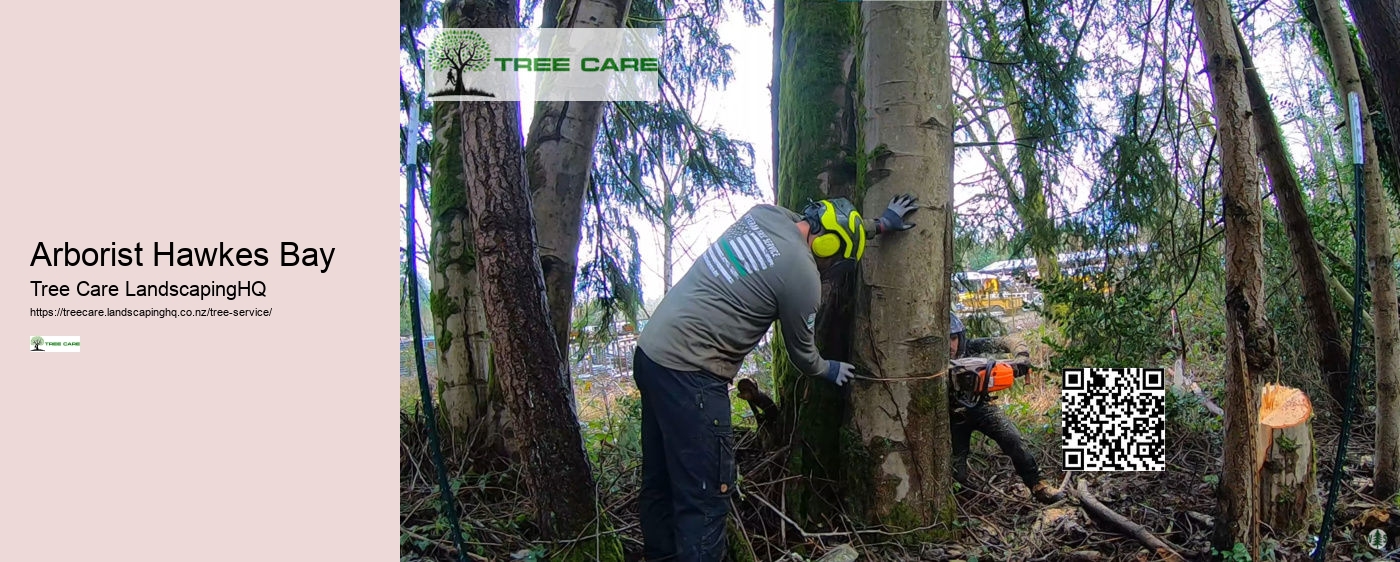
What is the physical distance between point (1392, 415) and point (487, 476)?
4626 mm

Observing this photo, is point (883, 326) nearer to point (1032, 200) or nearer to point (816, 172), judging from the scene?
point (816, 172)

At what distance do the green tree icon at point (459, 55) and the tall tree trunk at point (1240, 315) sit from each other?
9.64 ft

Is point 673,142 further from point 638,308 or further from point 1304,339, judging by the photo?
point 1304,339

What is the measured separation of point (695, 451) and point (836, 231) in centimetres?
103

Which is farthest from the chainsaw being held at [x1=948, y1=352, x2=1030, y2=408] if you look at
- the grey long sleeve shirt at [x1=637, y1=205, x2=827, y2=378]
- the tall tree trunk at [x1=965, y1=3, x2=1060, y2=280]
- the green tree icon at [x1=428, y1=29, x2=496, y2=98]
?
the green tree icon at [x1=428, y1=29, x2=496, y2=98]

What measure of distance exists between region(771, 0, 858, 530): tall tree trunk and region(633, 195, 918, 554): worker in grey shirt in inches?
27.4

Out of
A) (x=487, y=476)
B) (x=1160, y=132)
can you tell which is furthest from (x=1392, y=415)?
(x=487, y=476)

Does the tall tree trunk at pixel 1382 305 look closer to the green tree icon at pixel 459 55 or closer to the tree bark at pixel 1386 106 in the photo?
the tree bark at pixel 1386 106

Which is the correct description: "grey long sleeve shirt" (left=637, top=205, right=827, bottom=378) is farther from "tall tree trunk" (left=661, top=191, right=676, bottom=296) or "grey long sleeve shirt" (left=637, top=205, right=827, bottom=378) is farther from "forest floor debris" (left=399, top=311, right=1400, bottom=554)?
"tall tree trunk" (left=661, top=191, right=676, bottom=296)

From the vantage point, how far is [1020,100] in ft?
19.4

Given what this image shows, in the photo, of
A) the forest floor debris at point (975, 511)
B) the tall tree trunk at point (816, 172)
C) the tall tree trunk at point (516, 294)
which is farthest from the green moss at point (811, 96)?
the tall tree trunk at point (516, 294)

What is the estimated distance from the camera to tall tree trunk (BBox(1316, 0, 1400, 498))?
3.84 metres

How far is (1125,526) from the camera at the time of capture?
3.49 meters

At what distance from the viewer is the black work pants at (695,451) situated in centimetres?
303
